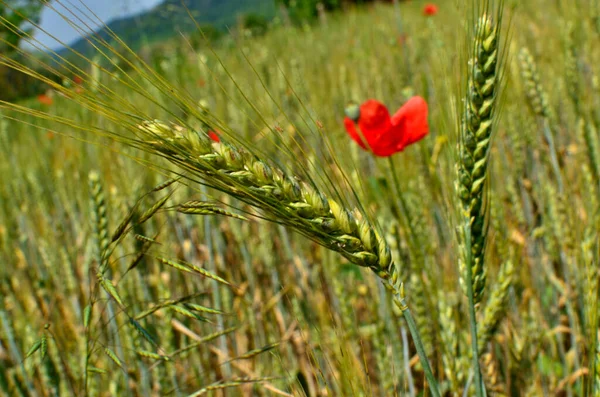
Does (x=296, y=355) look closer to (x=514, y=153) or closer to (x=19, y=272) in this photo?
(x=514, y=153)

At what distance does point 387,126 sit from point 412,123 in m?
0.07

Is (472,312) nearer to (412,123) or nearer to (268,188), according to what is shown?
(268,188)

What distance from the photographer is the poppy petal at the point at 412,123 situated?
1.12m

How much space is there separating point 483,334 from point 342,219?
1.36ft

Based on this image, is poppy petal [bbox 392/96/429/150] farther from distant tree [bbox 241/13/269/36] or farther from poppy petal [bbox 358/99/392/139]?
distant tree [bbox 241/13/269/36]

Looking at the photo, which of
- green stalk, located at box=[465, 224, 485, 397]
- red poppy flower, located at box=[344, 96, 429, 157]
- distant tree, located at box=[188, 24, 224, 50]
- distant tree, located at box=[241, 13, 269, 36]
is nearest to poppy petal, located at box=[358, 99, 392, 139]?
red poppy flower, located at box=[344, 96, 429, 157]

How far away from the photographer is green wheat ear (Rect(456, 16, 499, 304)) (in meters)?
0.62

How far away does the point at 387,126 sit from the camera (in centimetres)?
111

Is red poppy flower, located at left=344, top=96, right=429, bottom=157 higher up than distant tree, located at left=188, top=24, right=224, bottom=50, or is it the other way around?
distant tree, located at left=188, top=24, right=224, bottom=50

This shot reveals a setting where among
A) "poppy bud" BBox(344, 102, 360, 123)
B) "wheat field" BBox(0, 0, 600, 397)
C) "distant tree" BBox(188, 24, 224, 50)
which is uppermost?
"distant tree" BBox(188, 24, 224, 50)

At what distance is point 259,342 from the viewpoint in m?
1.57

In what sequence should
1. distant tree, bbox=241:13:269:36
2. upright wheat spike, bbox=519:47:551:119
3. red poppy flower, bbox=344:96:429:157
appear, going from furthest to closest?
distant tree, bbox=241:13:269:36
upright wheat spike, bbox=519:47:551:119
red poppy flower, bbox=344:96:429:157

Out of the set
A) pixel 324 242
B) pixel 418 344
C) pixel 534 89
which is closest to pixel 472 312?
pixel 418 344

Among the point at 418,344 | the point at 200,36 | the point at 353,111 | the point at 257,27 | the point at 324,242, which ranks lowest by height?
the point at 418,344
